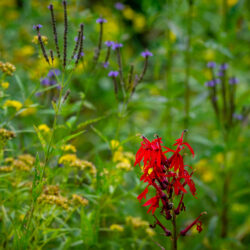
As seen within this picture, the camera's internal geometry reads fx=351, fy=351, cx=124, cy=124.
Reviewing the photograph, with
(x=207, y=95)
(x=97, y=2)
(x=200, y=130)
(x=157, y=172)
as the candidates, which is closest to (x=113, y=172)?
(x=157, y=172)

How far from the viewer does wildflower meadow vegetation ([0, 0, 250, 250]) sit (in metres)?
1.02

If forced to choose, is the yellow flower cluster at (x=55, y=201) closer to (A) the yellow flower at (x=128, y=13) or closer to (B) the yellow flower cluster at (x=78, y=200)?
(B) the yellow flower cluster at (x=78, y=200)

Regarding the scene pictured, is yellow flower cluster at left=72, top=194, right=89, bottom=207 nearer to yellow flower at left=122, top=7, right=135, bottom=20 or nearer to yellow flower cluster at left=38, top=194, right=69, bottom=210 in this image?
yellow flower cluster at left=38, top=194, right=69, bottom=210

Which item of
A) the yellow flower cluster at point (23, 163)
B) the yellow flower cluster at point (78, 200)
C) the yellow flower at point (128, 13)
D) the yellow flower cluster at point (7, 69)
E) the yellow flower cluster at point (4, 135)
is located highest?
the yellow flower at point (128, 13)

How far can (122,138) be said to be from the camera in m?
1.48

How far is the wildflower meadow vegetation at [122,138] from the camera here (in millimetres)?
1021

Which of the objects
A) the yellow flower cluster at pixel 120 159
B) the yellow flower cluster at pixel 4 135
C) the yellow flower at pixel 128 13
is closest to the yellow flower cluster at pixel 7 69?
the yellow flower cluster at pixel 4 135

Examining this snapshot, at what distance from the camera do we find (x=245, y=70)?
2.64 metres

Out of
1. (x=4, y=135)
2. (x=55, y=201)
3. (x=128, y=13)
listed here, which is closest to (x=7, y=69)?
(x=4, y=135)

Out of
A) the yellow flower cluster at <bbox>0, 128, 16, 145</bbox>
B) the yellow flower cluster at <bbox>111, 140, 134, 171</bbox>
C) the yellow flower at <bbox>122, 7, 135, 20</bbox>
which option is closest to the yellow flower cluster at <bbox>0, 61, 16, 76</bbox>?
the yellow flower cluster at <bbox>0, 128, 16, 145</bbox>

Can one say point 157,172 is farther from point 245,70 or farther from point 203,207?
point 245,70

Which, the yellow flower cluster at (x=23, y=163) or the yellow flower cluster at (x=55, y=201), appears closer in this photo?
the yellow flower cluster at (x=55, y=201)

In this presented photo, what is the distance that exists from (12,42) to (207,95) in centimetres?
150

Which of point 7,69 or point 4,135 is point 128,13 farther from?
point 4,135
